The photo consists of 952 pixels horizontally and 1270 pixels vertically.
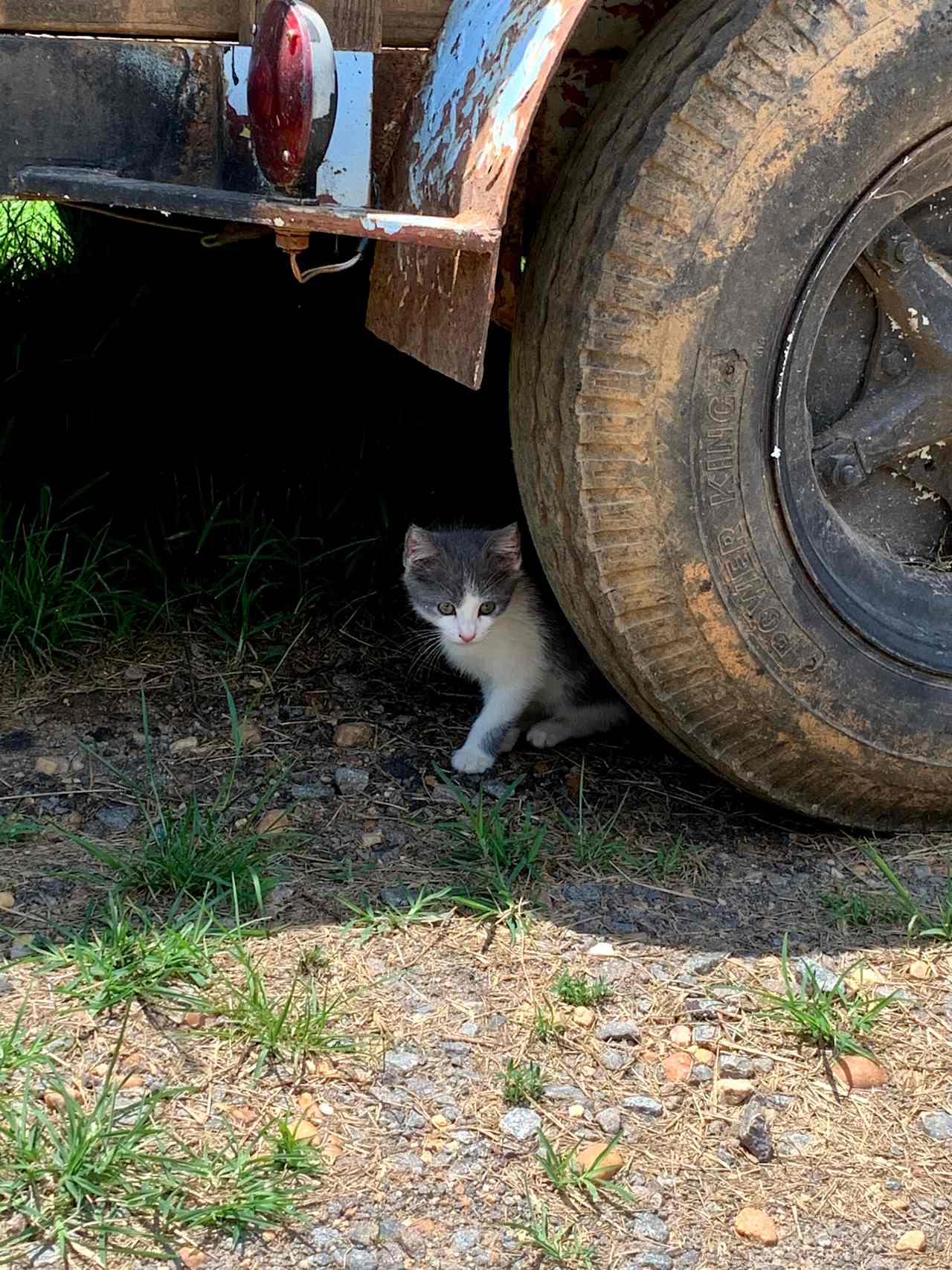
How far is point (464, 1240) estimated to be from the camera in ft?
6.35

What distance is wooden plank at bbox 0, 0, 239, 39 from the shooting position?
2.22 metres

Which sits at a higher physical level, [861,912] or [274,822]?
[861,912]

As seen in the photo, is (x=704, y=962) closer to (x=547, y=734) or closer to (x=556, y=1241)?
(x=556, y=1241)

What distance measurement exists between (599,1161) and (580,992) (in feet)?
1.31

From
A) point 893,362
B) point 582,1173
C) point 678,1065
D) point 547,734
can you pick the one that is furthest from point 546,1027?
point 893,362

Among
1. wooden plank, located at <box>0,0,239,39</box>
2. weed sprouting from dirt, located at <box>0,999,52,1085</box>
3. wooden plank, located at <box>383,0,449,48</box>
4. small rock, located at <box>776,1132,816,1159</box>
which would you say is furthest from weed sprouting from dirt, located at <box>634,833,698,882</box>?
wooden plank, located at <box>0,0,239,39</box>

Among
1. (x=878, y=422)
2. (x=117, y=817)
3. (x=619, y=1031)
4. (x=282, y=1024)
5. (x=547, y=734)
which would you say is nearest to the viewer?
(x=282, y=1024)

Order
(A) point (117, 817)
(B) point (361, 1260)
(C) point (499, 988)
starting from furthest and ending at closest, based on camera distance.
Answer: (A) point (117, 817), (C) point (499, 988), (B) point (361, 1260)

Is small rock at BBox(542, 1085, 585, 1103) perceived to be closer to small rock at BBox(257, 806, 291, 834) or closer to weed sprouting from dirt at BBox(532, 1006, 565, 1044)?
weed sprouting from dirt at BBox(532, 1006, 565, 1044)

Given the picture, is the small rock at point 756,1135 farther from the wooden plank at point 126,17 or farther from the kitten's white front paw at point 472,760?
the wooden plank at point 126,17

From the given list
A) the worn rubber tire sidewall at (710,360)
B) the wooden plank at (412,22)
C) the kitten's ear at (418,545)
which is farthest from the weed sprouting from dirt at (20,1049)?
the wooden plank at (412,22)

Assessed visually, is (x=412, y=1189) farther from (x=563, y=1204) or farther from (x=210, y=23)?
(x=210, y=23)

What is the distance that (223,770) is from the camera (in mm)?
3113

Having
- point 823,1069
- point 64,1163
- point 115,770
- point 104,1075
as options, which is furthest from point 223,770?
point 823,1069
